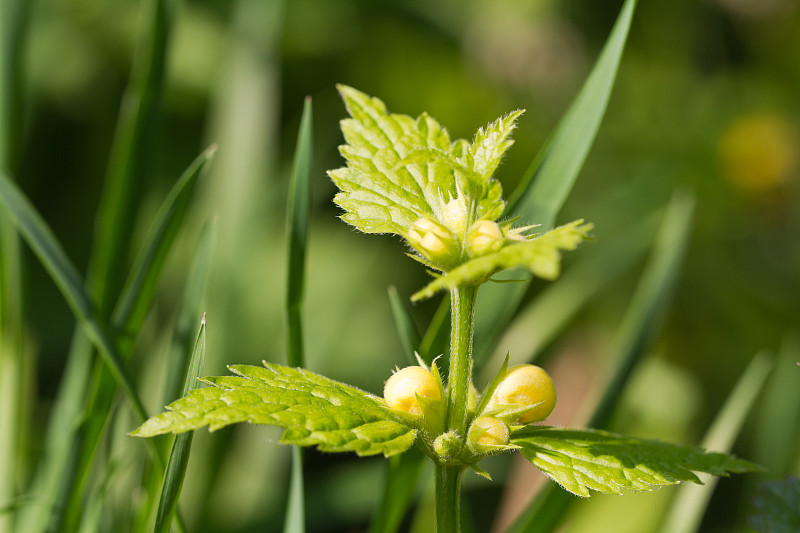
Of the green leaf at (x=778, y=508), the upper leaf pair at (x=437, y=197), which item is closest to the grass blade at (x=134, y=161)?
the upper leaf pair at (x=437, y=197)

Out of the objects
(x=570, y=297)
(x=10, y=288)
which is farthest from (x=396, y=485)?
(x=570, y=297)

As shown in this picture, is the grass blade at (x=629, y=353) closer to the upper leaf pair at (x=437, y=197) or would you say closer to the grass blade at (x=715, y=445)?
the grass blade at (x=715, y=445)

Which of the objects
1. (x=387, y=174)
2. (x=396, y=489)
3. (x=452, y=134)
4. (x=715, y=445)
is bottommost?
(x=396, y=489)

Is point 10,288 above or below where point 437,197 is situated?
below

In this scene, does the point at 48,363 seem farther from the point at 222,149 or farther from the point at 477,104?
the point at 477,104

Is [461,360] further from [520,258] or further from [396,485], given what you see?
[396,485]

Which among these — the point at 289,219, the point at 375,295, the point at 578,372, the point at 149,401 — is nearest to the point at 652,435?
the point at 578,372

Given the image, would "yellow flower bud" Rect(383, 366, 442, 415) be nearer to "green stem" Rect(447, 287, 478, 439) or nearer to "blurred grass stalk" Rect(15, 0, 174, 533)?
"green stem" Rect(447, 287, 478, 439)
